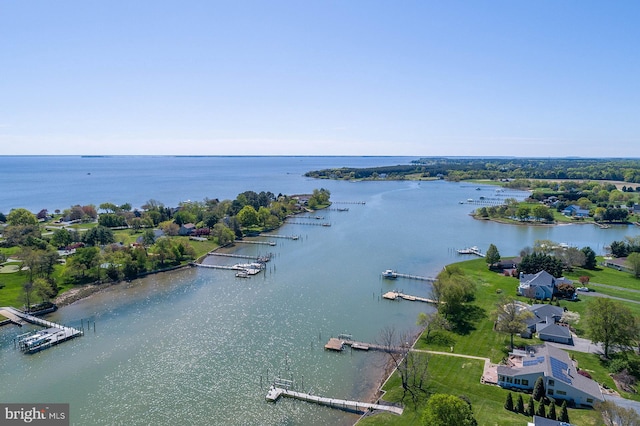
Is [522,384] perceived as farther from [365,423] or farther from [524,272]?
[524,272]

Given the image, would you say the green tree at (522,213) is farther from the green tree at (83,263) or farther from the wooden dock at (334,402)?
the green tree at (83,263)

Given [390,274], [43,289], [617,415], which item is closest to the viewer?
[617,415]

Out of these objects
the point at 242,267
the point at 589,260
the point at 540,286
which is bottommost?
the point at 242,267

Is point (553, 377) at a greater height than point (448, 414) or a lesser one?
lesser

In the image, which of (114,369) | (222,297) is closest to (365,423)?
(114,369)

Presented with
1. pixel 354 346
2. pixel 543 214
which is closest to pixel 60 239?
pixel 354 346

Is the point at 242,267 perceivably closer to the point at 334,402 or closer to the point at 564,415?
the point at 334,402

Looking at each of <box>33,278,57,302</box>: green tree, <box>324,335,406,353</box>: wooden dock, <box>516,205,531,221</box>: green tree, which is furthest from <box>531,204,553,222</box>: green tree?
<box>33,278,57,302</box>: green tree

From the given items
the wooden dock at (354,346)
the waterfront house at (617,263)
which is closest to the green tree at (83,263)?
the wooden dock at (354,346)
